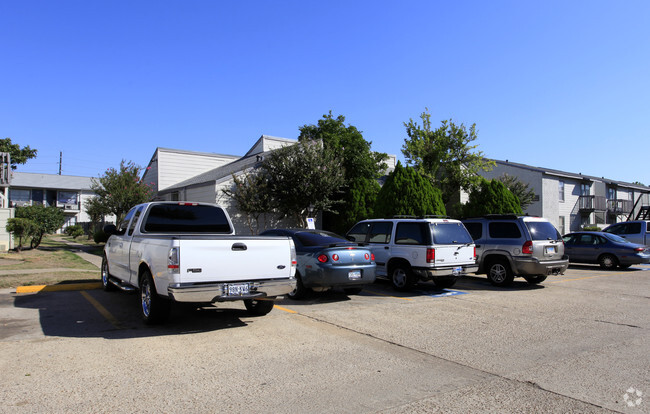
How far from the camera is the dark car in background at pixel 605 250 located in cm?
1722

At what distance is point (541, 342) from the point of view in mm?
6297

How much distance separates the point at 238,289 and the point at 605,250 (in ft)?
55.5

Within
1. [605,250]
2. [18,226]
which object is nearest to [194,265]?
[18,226]

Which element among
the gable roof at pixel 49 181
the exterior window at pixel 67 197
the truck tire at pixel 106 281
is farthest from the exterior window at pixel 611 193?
the exterior window at pixel 67 197

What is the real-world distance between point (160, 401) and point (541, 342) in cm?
514

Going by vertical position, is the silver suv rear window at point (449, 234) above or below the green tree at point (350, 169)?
below

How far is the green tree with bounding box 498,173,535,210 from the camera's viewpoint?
109 ft

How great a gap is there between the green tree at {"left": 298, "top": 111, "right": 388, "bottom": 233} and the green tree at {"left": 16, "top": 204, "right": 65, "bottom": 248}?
12.3m

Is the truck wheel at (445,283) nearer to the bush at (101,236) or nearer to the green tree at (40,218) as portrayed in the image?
the bush at (101,236)

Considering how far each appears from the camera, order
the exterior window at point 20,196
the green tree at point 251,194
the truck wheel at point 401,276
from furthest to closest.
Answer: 1. the exterior window at point 20,196
2. the green tree at point 251,194
3. the truck wheel at point 401,276

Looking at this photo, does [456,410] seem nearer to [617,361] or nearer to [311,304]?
[617,361]

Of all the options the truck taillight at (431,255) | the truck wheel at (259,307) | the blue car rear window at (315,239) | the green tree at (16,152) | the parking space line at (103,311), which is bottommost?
the parking space line at (103,311)

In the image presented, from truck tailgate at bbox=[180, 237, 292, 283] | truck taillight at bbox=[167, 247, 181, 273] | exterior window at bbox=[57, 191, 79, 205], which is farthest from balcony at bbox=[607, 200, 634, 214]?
exterior window at bbox=[57, 191, 79, 205]

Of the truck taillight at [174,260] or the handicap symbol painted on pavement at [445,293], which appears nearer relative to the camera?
the truck taillight at [174,260]
